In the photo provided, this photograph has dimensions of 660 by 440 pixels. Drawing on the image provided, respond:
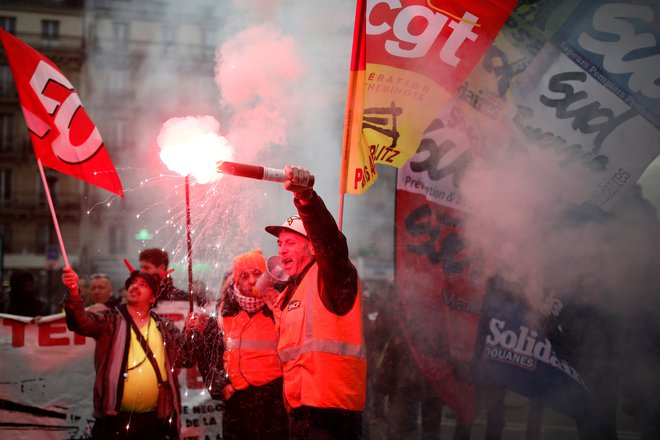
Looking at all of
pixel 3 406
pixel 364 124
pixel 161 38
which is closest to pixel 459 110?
pixel 364 124

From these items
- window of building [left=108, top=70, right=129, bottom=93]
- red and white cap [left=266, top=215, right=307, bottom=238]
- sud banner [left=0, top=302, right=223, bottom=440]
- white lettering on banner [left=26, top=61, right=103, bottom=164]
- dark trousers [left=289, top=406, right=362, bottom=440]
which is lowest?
sud banner [left=0, top=302, right=223, bottom=440]

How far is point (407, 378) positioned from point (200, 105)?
181 inches

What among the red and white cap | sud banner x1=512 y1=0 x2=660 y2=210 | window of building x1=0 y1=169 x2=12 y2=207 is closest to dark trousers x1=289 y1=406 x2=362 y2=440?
the red and white cap

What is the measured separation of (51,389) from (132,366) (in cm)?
137

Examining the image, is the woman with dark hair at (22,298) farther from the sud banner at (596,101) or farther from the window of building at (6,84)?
the window of building at (6,84)

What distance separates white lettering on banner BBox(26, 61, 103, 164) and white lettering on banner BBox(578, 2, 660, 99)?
3.48m

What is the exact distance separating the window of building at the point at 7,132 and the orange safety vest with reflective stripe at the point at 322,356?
26.8 meters

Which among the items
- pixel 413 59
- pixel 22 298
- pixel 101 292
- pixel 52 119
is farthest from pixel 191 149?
pixel 22 298

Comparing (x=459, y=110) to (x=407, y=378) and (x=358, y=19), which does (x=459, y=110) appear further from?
(x=407, y=378)

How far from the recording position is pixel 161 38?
8.64 m

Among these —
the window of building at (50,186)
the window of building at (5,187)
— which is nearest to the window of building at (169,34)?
the window of building at (50,186)

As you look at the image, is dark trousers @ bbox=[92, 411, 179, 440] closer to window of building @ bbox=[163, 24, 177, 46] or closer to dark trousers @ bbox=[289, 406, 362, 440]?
dark trousers @ bbox=[289, 406, 362, 440]

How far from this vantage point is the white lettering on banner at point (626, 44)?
425cm

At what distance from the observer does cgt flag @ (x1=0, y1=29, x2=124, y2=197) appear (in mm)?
3717
